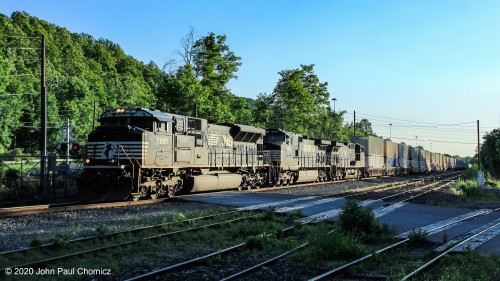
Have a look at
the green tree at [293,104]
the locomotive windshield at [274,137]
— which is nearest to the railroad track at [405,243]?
the locomotive windshield at [274,137]

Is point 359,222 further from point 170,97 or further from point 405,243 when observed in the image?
point 170,97

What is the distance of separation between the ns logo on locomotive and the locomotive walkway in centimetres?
152

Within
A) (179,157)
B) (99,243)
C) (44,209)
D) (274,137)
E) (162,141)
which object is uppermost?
(274,137)

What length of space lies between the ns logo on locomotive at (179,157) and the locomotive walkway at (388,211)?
4.97ft

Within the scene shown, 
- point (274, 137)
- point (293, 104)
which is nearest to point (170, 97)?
point (274, 137)

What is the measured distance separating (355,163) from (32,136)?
1674 inches

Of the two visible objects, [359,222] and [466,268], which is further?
[359,222]

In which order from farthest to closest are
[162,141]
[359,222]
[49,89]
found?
[49,89], [162,141], [359,222]

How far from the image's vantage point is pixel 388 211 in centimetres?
1711

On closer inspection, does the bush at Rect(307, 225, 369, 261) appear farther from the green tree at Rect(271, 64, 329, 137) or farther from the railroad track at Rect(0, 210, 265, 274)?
the green tree at Rect(271, 64, 329, 137)

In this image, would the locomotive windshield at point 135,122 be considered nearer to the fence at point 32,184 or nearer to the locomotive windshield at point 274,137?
the fence at point 32,184

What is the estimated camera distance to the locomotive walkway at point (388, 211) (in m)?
12.6

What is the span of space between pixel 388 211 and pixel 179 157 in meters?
8.82

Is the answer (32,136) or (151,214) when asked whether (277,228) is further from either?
(32,136)
